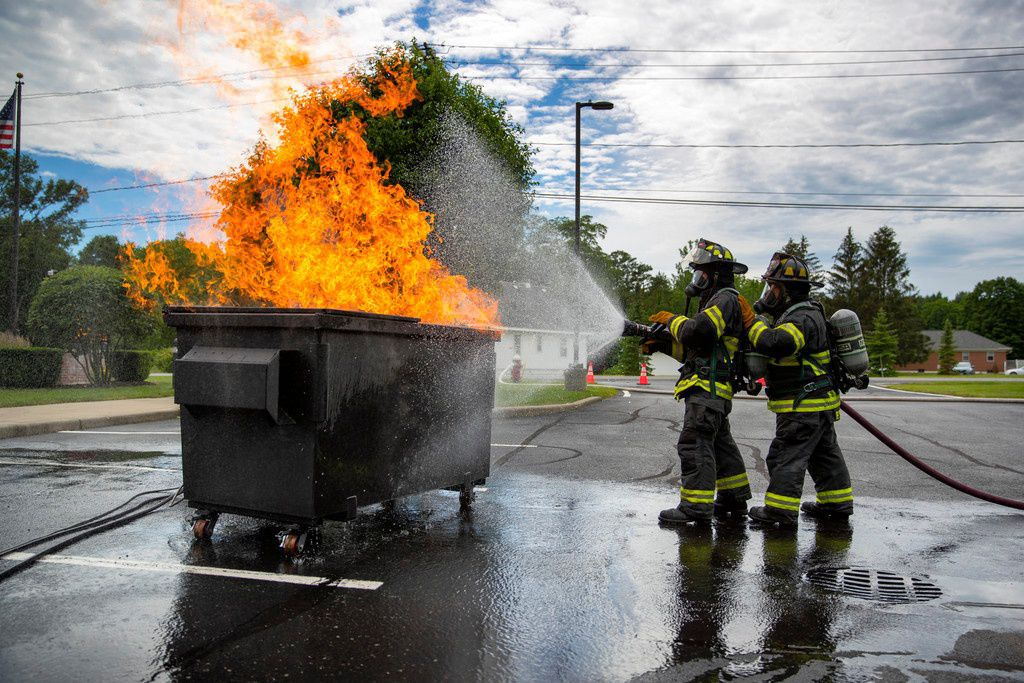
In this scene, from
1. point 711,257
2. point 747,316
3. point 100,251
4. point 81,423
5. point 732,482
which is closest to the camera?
point 747,316

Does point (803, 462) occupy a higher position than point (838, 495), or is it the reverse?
point (803, 462)

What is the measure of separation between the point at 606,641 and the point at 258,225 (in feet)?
16.6

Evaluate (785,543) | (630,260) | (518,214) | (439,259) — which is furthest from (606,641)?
(630,260)

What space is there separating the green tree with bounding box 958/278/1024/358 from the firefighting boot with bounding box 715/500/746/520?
10252cm

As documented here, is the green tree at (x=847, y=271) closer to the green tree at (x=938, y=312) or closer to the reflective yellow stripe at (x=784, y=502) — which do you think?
the green tree at (x=938, y=312)

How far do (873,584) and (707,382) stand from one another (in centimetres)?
163

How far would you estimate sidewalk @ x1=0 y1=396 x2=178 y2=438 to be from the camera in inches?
373

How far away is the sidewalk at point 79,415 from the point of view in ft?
31.1

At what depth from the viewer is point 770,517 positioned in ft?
16.2

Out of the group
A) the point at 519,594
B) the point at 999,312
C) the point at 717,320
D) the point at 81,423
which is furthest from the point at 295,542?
the point at 999,312

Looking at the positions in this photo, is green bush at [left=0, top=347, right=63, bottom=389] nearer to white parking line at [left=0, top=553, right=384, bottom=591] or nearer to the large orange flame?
the large orange flame

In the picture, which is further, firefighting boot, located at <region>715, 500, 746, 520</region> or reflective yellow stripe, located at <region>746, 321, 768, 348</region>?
firefighting boot, located at <region>715, 500, 746, 520</region>

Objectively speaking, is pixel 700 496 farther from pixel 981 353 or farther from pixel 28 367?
pixel 981 353

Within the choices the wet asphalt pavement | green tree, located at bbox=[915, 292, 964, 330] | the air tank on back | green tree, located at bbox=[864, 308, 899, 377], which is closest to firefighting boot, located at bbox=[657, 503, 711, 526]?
the wet asphalt pavement
